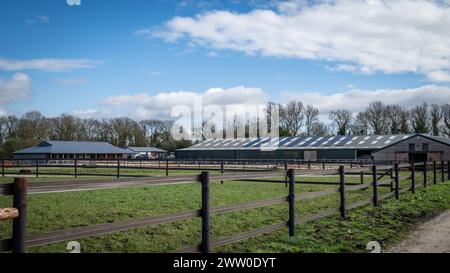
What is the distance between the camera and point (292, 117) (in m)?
97.6

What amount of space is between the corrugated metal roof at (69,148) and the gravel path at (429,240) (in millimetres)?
77111

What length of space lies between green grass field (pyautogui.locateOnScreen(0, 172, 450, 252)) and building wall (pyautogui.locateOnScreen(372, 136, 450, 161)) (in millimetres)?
41196

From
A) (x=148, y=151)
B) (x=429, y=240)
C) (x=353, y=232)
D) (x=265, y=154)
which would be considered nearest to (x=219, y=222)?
(x=353, y=232)

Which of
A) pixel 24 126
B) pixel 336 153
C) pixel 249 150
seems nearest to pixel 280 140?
pixel 249 150

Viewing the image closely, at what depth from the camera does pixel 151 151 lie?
10881 cm

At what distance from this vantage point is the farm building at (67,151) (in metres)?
77.4

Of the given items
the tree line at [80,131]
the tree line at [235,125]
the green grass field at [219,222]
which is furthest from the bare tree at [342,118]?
the green grass field at [219,222]

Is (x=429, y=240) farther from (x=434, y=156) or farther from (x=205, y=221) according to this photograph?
(x=434, y=156)

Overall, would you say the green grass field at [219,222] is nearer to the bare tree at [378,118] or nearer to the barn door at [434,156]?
the barn door at [434,156]

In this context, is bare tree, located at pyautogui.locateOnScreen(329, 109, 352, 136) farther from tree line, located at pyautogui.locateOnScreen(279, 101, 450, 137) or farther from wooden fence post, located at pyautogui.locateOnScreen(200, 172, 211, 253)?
wooden fence post, located at pyautogui.locateOnScreen(200, 172, 211, 253)

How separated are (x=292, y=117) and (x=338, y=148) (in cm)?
3292
